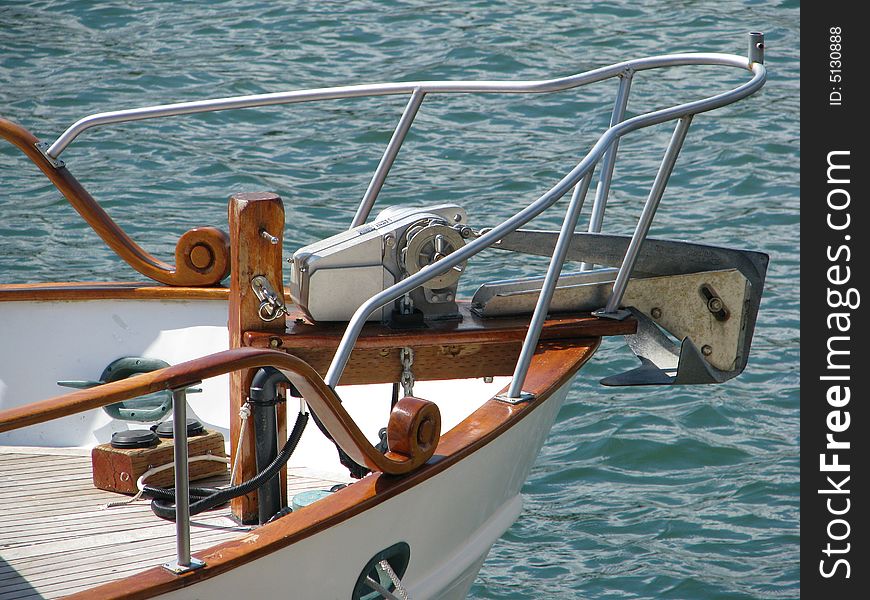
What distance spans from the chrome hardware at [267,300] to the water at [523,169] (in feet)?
7.21

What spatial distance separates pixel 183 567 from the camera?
9.71 ft

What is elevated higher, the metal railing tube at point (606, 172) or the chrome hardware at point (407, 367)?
A: the metal railing tube at point (606, 172)

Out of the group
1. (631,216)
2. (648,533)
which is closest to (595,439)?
(648,533)

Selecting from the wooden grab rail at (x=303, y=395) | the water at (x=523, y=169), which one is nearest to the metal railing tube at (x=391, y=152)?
the wooden grab rail at (x=303, y=395)

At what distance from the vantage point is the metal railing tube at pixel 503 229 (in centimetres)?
344

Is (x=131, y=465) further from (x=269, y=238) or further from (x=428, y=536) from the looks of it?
(x=428, y=536)

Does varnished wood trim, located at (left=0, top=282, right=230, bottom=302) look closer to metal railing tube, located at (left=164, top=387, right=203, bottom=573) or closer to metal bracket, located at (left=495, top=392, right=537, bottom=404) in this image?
metal bracket, located at (left=495, top=392, right=537, bottom=404)

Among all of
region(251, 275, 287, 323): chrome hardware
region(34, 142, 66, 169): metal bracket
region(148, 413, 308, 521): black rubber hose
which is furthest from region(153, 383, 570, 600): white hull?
region(34, 142, 66, 169): metal bracket

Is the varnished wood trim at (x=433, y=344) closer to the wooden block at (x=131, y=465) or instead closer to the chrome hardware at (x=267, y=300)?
the chrome hardware at (x=267, y=300)

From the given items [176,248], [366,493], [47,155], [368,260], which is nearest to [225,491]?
[366,493]

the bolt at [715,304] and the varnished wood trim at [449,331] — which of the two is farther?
the bolt at [715,304]

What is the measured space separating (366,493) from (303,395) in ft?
1.17

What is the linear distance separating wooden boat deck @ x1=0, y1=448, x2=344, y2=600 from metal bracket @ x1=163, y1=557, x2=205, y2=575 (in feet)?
1.62

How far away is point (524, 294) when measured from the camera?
13.5ft
